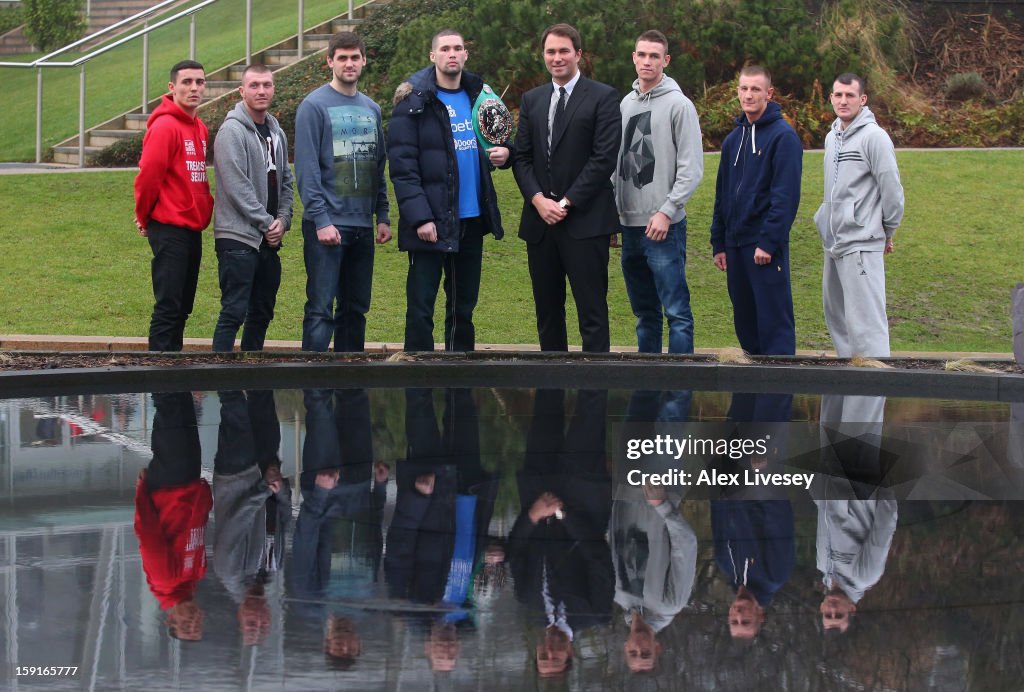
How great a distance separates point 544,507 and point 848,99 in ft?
14.8

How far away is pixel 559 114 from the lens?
28.1 feet

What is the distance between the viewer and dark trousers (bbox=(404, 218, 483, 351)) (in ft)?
28.3

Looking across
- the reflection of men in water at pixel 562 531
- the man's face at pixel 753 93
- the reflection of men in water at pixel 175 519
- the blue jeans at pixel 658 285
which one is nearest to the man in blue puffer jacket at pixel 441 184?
the blue jeans at pixel 658 285

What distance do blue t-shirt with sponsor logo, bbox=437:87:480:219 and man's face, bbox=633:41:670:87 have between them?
1047mm

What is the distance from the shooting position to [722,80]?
1953cm

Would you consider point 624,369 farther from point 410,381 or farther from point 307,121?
point 307,121

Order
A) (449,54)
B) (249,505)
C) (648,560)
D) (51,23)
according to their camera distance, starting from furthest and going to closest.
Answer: (51,23) < (449,54) < (249,505) < (648,560)

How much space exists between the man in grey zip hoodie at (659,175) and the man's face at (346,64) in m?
1.63

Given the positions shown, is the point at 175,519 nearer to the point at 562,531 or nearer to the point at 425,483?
the point at 425,483

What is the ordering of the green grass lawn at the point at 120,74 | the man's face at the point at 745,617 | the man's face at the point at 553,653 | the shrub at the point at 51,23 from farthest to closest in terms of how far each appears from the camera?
the shrub at the point at 51,23 → the green grass lawn at the point at 120,74 → the man's face at the point at 745,617 → the man's face at the point at 553,653

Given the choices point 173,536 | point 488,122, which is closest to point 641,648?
point 173,536

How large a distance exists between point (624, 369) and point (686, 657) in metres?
4.52

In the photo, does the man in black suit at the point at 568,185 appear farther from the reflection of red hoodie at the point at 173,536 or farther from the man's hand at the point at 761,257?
the reflection of red hoodie at the point at 173,536

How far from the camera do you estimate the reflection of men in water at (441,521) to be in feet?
12.9
